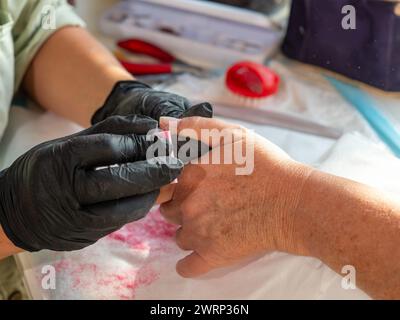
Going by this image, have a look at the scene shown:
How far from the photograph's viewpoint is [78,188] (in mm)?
580

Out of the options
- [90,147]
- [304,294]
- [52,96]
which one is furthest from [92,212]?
[52,96]

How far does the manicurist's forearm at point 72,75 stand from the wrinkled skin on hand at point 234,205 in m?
0.25

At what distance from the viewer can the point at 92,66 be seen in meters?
0.90

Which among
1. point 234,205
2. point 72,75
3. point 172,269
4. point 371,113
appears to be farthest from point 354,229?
point 72,75

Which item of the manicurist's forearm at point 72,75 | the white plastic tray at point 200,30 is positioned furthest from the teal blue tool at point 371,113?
the manicurist's forearm at point 72,75

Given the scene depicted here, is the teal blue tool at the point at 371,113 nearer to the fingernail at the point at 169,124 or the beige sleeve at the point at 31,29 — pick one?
the fingernail at the point at 169,124

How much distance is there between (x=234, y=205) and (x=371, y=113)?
366 millimetres

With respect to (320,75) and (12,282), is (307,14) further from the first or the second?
(12,282)

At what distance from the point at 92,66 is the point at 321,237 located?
503 mm

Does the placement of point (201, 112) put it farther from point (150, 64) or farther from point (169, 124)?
point (150, 64)

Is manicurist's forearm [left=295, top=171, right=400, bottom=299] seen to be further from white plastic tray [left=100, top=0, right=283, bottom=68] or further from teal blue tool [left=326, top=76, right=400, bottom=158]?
white plastic tray [left=100, top=0, right=283, bottom=68]

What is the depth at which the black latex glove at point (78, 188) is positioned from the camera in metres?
0.58
